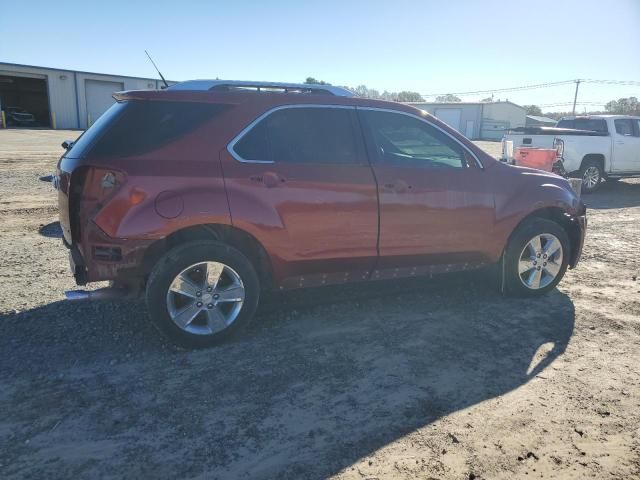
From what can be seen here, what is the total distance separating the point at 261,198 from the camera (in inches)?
145

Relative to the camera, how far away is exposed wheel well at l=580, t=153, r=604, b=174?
40.8ft

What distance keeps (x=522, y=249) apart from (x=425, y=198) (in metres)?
1.24

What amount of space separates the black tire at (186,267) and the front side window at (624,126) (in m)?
12.8

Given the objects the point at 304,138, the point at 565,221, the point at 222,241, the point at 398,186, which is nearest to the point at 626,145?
the point at 565,221

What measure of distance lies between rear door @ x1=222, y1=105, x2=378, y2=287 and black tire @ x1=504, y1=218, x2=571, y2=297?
151 centimetres

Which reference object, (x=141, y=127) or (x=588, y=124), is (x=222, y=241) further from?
(x=588, y=124)

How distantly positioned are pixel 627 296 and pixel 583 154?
27.9ft

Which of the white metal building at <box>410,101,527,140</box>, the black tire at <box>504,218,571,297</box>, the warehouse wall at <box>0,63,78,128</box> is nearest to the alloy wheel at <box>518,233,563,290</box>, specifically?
the black tire at <box>504,218,571,297</box>

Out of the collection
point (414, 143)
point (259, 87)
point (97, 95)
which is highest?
point (97, 95)

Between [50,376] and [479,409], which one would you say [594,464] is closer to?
[479,409]

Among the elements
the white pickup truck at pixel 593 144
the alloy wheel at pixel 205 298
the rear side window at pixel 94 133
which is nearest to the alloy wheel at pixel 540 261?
the alloy wheel at pixel 205 298

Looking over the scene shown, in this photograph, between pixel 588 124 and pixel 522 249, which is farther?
pixel 588 124

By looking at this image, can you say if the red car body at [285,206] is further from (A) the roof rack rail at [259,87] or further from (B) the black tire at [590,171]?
(B) the black tire at [590,171]

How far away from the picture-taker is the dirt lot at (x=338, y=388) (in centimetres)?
256
